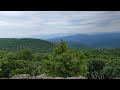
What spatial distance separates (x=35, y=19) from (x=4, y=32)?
4.00 m

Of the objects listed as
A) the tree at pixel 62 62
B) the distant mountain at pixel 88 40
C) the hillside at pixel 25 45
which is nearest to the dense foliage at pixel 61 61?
the tree at pixel 62 62

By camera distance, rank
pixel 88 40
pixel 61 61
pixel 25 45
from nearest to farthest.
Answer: pixel 88 40 → pixel 25 45 → pixel 61 61

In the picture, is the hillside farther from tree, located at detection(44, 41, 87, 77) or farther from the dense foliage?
tree, located at detection(44, 41, 87, 77)

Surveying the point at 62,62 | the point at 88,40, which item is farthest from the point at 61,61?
the point at 88,40

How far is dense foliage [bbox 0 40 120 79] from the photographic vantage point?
9002 mm

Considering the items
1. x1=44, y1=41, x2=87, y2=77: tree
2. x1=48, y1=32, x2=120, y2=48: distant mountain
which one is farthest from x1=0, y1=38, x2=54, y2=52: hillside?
x1=48, y1=32, x2=120, y2=48: distant mountain

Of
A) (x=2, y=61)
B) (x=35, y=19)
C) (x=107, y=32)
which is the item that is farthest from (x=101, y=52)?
(x=35, y=19)

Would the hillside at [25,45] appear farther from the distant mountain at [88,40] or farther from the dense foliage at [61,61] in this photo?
the distant mountain at [88,40]

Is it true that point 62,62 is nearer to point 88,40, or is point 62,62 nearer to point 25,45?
point 25,45

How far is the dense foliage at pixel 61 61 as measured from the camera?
900 centimetres

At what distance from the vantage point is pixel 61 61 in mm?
10812
